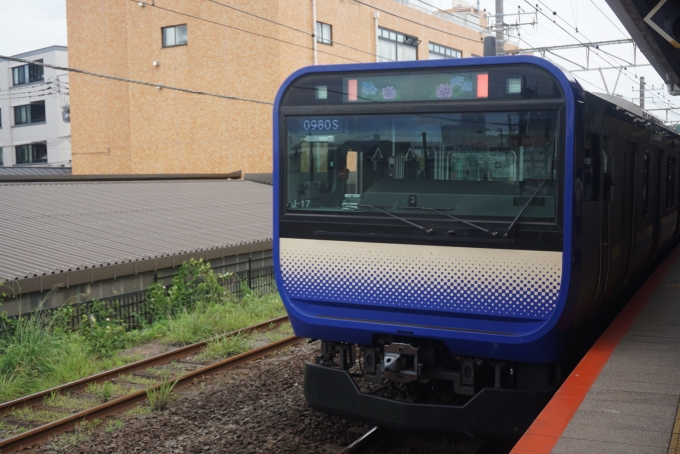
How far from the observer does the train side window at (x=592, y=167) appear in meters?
5.39

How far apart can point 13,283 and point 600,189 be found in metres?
7.55

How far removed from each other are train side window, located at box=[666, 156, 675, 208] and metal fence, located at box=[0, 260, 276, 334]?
24.1 feet

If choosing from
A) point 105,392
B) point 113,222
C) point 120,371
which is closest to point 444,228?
point 105,392

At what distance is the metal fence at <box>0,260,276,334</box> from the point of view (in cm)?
1080

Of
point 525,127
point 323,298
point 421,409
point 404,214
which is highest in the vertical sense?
point 525,127

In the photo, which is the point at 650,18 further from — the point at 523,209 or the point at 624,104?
the point at 523,209

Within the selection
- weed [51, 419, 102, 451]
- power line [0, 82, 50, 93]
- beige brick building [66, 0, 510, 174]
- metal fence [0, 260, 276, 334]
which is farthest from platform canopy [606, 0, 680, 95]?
power line [0, 82, 50, 93]

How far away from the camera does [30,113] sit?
53.3 metres

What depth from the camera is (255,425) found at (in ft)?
22.3

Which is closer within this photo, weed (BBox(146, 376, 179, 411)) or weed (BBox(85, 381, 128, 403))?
weed (BBox(146, 376, 179, 411))

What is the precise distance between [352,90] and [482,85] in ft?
3.40

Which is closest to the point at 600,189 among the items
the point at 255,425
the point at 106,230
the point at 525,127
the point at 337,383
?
the point at 525,127

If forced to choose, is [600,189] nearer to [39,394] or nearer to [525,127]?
[525,127]

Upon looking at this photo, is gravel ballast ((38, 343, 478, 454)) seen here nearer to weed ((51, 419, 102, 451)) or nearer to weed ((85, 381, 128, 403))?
weed ((51, 419, 102, 451))
